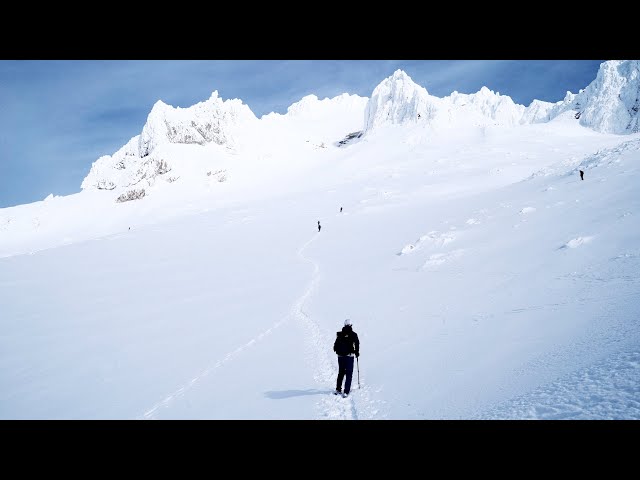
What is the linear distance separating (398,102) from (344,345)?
127 m

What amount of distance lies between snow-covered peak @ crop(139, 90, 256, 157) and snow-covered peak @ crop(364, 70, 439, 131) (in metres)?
47.1

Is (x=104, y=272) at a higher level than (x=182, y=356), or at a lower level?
higher

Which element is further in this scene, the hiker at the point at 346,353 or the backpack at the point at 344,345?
the backpack at the point at 344,345

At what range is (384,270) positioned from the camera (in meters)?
17.9

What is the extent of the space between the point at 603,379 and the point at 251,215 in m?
46.1

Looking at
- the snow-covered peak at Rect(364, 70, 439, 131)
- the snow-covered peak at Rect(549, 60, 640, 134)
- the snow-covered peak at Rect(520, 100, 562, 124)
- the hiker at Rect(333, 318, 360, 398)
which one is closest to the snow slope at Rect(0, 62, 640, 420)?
the hiker at Rect(333, 318, 360, 398)

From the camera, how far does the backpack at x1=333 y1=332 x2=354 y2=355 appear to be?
7.61 meters

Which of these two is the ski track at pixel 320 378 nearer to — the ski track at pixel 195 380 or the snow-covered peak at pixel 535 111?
the ski track at pixel 195 380

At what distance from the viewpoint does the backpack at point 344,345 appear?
7613mm

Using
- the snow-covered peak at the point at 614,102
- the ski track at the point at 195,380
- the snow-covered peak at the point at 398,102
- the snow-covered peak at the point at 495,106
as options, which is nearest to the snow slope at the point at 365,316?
the ski track at the point at 195,380

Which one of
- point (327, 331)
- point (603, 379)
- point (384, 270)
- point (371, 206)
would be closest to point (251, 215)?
point (371, 206)
